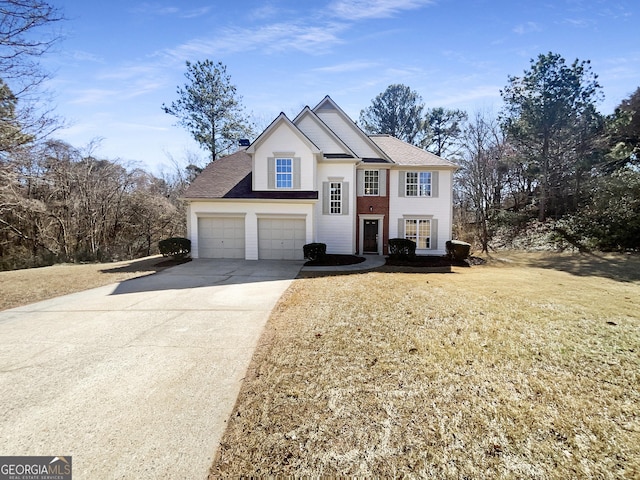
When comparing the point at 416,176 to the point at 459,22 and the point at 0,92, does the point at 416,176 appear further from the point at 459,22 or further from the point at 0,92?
the point at 0,92

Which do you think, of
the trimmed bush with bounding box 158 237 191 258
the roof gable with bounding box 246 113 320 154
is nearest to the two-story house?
the roof gable with bounding box 246 113 320 154

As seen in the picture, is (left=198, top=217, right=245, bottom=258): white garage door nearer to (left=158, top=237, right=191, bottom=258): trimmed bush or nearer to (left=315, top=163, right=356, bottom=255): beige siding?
(left=158, top=237, right=191, bottom=258): trimmed bush

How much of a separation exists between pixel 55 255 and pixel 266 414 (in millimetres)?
23806

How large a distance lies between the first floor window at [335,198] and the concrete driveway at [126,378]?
10.1 metres

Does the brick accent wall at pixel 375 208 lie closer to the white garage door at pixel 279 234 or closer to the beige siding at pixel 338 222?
the beige siding at pixel 338 222

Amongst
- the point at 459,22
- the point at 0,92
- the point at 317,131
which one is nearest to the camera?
the point at 0,92

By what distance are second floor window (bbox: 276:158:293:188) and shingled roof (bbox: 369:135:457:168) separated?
6.76 m

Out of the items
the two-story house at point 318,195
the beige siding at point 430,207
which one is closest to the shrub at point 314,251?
the two-story house at point 318,195

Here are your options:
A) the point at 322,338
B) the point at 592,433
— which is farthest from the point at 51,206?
the point at 592,433

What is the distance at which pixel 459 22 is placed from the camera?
9.65 m

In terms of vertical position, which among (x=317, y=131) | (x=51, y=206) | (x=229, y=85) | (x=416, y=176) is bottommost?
(x=51, y=206)

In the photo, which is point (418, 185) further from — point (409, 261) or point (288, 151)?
point (288, 151)

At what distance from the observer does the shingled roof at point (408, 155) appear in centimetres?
1811

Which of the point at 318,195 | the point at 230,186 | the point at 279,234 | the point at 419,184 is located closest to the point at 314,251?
the point at 279,234
